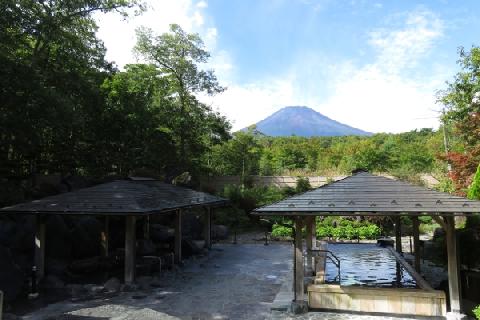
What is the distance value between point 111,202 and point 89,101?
29.4 feet

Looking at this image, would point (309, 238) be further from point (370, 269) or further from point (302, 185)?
point (302, 185)

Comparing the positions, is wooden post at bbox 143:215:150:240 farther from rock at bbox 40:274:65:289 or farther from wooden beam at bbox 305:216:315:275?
wooden beam at bbox 305:216:315:275

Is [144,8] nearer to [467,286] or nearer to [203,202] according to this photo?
[203,202]

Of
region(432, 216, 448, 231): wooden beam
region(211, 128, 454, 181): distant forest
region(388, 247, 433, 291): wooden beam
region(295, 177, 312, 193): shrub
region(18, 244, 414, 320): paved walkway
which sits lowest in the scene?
region(18, 244, 414, 320): paved walkway

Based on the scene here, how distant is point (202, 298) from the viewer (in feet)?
33.9

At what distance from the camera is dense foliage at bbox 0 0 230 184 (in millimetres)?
13883

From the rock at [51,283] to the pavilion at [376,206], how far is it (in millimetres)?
6681

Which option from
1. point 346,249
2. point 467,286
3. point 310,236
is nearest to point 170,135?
point 346,249

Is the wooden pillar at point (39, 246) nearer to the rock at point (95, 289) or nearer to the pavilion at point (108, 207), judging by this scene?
the pavilion at point (108, 207)

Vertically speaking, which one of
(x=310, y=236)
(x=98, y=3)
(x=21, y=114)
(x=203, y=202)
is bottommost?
(x=310, y=236)

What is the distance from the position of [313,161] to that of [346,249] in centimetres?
2215

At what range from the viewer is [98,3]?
1706 centimetres

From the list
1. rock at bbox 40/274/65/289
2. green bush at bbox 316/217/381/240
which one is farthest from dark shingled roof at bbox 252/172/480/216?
green bush at bbox 316/217/381/240

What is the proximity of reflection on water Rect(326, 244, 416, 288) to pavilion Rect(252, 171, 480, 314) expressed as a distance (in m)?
2.23
